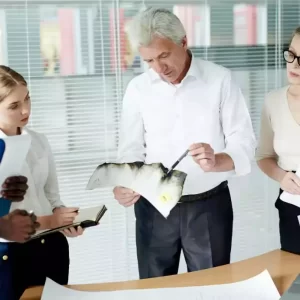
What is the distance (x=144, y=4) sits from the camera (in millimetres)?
2680

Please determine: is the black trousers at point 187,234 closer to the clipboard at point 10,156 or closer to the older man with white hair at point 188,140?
the older man with white hair at point 188,140

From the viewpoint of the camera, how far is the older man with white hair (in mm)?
1809

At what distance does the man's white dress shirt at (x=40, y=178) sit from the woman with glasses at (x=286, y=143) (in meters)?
0.66

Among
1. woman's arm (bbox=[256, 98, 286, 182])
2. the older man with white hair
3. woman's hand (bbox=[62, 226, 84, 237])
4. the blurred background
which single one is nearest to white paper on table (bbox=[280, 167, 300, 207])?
woman's arm (bbox=[256, 98, 286, 182])

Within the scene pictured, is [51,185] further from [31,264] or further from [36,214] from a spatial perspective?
[31,264]

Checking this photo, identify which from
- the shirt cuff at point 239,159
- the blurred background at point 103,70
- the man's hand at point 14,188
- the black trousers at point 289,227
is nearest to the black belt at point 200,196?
the shirt cuff at point 239,159

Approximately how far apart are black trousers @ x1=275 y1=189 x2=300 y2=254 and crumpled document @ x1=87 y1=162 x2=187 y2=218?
1.06 feet

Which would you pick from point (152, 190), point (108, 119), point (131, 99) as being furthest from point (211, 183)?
point (108, 119)

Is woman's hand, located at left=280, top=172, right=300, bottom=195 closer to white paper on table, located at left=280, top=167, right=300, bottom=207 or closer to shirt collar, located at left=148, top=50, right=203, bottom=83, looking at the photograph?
white paper on table, located at left=280, top=167, right=300, bottom=207

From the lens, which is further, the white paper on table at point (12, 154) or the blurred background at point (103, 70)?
the blurred background at point (103, 70)

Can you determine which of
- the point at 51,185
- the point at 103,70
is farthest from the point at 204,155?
the point at 103,70

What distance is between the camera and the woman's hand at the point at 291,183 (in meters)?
1.54

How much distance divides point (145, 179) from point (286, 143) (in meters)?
0.44

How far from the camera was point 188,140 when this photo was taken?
1.84 m
